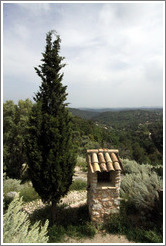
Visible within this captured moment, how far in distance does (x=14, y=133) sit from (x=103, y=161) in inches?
413

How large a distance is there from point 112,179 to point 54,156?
2166 mm

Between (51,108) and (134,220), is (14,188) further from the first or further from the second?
(134,220)

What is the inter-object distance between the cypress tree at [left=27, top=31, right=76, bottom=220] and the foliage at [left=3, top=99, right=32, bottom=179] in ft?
25.0

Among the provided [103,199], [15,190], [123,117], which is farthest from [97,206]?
[123,117]

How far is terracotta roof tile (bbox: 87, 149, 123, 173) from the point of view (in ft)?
15.1

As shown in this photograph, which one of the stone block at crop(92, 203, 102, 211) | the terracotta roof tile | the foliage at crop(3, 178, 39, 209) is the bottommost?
the foliage at crop(3, 178, 39, 209)

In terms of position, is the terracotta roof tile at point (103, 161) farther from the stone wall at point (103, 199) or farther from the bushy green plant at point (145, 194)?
the bushy green plant at point (145, 194)

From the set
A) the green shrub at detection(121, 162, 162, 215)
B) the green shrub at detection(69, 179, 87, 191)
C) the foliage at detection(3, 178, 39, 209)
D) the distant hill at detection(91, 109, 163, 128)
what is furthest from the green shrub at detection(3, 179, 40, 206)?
the distant hill at detection(91, 109, 163, 128)

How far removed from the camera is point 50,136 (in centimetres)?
480

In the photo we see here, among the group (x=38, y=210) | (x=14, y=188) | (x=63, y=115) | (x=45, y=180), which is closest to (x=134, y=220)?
(x=45, y=180)

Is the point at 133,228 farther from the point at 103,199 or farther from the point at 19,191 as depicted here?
the point at 19,191

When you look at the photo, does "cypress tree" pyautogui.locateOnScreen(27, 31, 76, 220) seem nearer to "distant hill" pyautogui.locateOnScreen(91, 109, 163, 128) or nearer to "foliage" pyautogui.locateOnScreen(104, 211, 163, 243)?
"foliage" pyautogui.locateOnScreen(104, 211, 163, 243)

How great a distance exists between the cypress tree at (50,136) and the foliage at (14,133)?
7.63 meters

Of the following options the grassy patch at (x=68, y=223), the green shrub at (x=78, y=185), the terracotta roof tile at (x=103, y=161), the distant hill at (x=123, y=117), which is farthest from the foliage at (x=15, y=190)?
the distant hill at (x=123, y=117)
